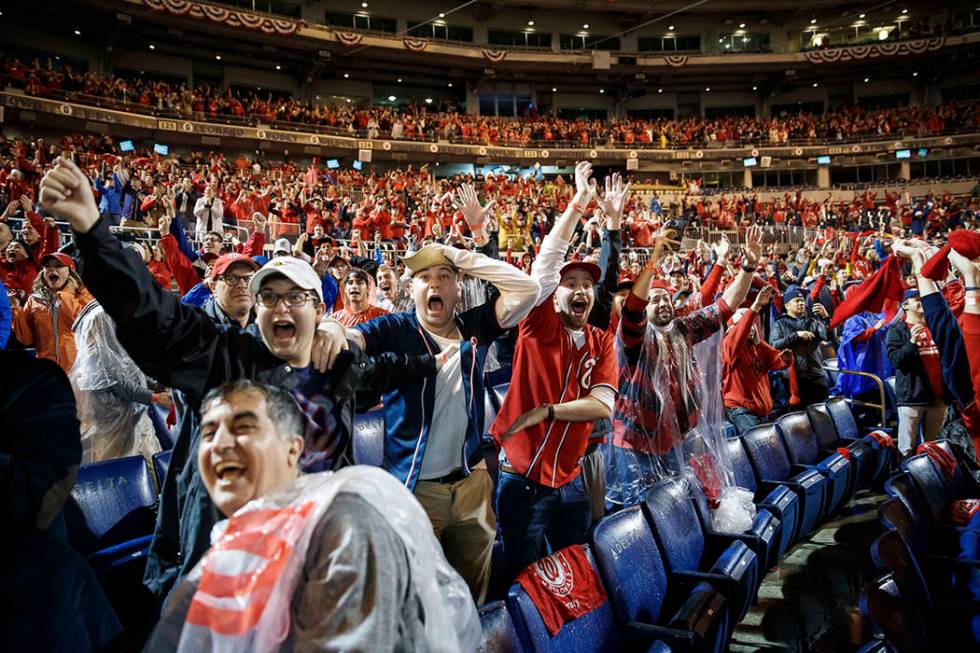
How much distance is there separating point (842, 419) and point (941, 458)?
6.15ft

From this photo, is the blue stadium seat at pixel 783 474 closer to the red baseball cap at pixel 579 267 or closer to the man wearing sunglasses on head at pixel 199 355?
the red baseball cap at pixel 579 267

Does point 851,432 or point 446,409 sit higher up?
point 446,409

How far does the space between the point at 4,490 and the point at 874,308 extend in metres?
4.16

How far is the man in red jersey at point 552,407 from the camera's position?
271 cm

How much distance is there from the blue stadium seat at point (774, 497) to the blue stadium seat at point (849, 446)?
1177mm

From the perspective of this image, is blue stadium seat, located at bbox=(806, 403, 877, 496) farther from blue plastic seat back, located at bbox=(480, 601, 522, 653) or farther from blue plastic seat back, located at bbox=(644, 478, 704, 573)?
blue plastic seat back, located at bbox=(480, 601, 522, 653)

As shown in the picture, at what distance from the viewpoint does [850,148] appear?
28.1 meters

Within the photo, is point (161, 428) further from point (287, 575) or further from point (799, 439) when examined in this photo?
point (799, 439)

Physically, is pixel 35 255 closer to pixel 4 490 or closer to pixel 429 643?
pixel 4 490

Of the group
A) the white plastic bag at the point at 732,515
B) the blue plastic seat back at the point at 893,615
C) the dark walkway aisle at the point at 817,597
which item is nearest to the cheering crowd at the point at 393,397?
the white plastic bag at the point at 732,515

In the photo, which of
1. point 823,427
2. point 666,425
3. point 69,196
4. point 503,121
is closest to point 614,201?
point 666,425

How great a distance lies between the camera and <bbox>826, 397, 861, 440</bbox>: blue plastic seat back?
220 inches

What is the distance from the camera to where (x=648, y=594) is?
2.68 meters

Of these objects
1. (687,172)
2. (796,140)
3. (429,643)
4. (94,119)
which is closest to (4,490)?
(429,643)
